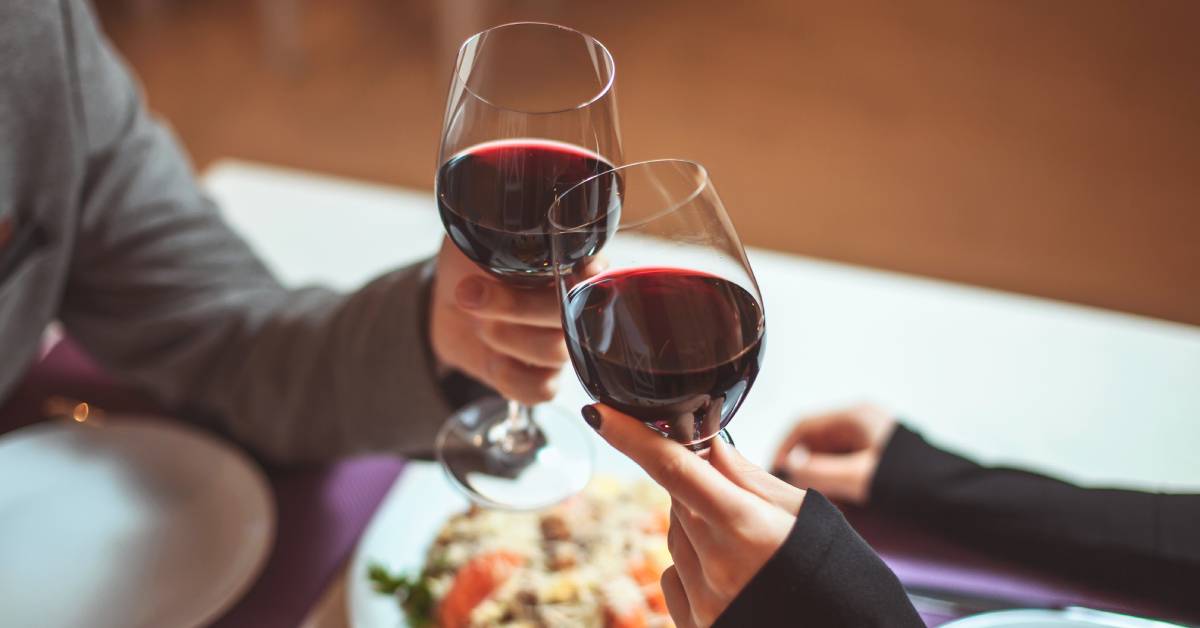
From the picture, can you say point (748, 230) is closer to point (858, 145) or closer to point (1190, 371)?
point (858, 145)

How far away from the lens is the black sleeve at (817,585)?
1.65 ft

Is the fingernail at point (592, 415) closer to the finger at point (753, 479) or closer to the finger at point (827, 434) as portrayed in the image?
the finger at point (753, 479)

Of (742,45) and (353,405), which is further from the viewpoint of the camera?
(742,45)

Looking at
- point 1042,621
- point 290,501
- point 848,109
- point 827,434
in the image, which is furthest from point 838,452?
point 848,109

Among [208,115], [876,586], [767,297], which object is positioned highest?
[876,586]

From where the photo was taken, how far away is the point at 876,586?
1.72ft

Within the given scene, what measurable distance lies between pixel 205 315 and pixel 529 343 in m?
Answer: 0.48

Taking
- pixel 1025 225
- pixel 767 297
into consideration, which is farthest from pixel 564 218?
pixel 1025 225

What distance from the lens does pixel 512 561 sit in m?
0.83

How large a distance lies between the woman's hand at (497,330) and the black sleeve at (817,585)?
229mm

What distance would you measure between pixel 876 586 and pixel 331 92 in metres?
3.14

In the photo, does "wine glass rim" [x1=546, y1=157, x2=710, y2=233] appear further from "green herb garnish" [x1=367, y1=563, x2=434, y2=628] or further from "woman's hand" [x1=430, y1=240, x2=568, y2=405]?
"green herb garnish" [x1=367, y1=563, x2=434, y2=628]

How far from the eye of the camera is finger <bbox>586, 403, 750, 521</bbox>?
0.50 metres

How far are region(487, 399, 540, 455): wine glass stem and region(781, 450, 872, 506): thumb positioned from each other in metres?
0.26
